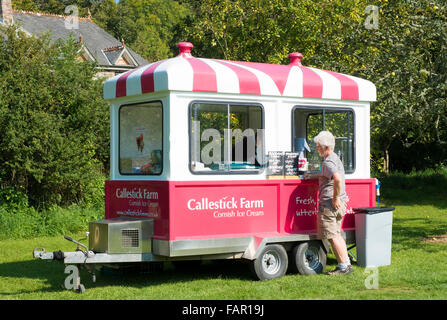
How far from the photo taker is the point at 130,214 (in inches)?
329

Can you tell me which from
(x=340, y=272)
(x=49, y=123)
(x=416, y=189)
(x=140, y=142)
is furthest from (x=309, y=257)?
(x=416, y=189)

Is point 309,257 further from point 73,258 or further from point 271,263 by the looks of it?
point 73,258

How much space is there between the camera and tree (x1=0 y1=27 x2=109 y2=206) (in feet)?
44.6

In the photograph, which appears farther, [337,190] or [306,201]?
[306,201]

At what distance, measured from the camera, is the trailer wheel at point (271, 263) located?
8133 mm

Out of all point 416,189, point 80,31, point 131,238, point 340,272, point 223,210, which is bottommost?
point 340,272

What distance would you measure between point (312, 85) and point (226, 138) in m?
1.45

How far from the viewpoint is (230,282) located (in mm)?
8133

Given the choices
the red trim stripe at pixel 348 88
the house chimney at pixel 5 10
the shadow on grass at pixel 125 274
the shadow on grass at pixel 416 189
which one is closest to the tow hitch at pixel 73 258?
the shadow on grass at pixel 125 274

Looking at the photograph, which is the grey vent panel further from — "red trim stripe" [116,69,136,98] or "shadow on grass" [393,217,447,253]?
"shadow on grass" [393,217,447,253]

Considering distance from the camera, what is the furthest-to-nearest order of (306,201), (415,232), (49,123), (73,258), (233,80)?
(49,123), (415,232), (306,201), (233,80), (73,258)

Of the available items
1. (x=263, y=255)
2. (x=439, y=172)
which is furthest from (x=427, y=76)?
(x=439, y=172)

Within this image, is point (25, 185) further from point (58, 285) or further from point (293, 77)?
point (293, 77)
